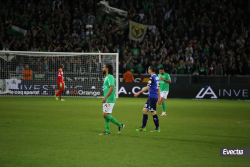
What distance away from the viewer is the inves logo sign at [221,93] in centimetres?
A: 2386

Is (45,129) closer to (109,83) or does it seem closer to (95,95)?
(109,83)

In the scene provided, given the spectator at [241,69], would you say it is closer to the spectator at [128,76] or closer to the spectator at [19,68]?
the spectator at [128,76]

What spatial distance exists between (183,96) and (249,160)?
59.2ft

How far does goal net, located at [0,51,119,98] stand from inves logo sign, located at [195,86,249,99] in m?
6.47

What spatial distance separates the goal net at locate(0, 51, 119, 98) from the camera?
22.5 m

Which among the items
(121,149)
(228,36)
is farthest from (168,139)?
(228,36)

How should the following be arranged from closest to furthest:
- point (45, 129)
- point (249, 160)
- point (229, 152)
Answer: point (249, 160) < point (229, 152) < point (45, 129)

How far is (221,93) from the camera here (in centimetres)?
2412

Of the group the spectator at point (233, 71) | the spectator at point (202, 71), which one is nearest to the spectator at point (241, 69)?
the spectator at point (233, 71)

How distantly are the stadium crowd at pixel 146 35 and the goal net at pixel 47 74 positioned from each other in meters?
0.09

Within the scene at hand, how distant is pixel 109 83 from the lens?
9.05m

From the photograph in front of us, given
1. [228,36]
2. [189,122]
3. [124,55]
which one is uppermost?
[228,36]

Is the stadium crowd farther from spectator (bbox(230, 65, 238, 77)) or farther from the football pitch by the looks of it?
the football pitch

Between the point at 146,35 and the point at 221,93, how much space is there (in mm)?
7307
